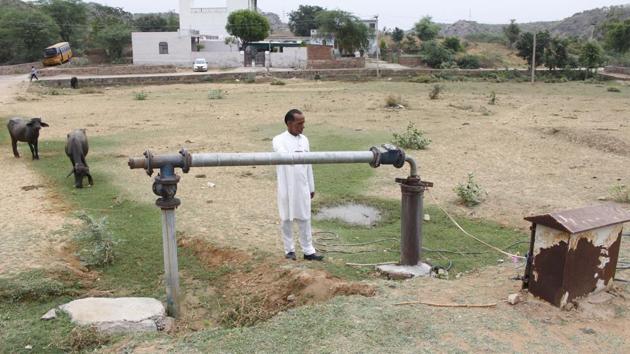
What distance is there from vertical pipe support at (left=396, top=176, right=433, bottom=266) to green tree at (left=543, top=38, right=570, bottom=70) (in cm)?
4421

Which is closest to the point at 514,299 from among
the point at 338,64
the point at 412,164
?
the point at 412,164

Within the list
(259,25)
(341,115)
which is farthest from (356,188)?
(259,25)

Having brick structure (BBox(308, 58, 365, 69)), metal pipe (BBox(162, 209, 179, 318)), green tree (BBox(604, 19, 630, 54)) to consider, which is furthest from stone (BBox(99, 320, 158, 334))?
green tree (BBox(604, 19, 630, 54))

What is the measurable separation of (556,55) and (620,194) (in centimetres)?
4010

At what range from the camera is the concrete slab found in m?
5.27

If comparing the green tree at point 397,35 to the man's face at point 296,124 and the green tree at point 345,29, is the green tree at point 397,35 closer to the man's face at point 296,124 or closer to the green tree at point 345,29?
the green tree at point 345,29

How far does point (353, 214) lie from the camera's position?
817 cm

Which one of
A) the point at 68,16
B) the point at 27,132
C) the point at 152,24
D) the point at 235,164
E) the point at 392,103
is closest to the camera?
the point at 235,164

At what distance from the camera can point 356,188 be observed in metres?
9.45

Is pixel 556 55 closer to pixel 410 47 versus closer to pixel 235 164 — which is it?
pixel 410 47

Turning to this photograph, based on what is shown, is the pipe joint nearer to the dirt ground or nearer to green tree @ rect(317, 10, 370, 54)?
the dirt ground

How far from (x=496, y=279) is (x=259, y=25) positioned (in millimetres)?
58655

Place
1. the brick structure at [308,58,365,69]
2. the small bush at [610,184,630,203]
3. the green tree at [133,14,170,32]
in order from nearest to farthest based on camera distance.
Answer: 1. the small bush at [610,184,630,203]
2. the brick structure at [308,58,365,69]
3. the green tree at [133,14,170,32]

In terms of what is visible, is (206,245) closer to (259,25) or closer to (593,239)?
(593,239)
